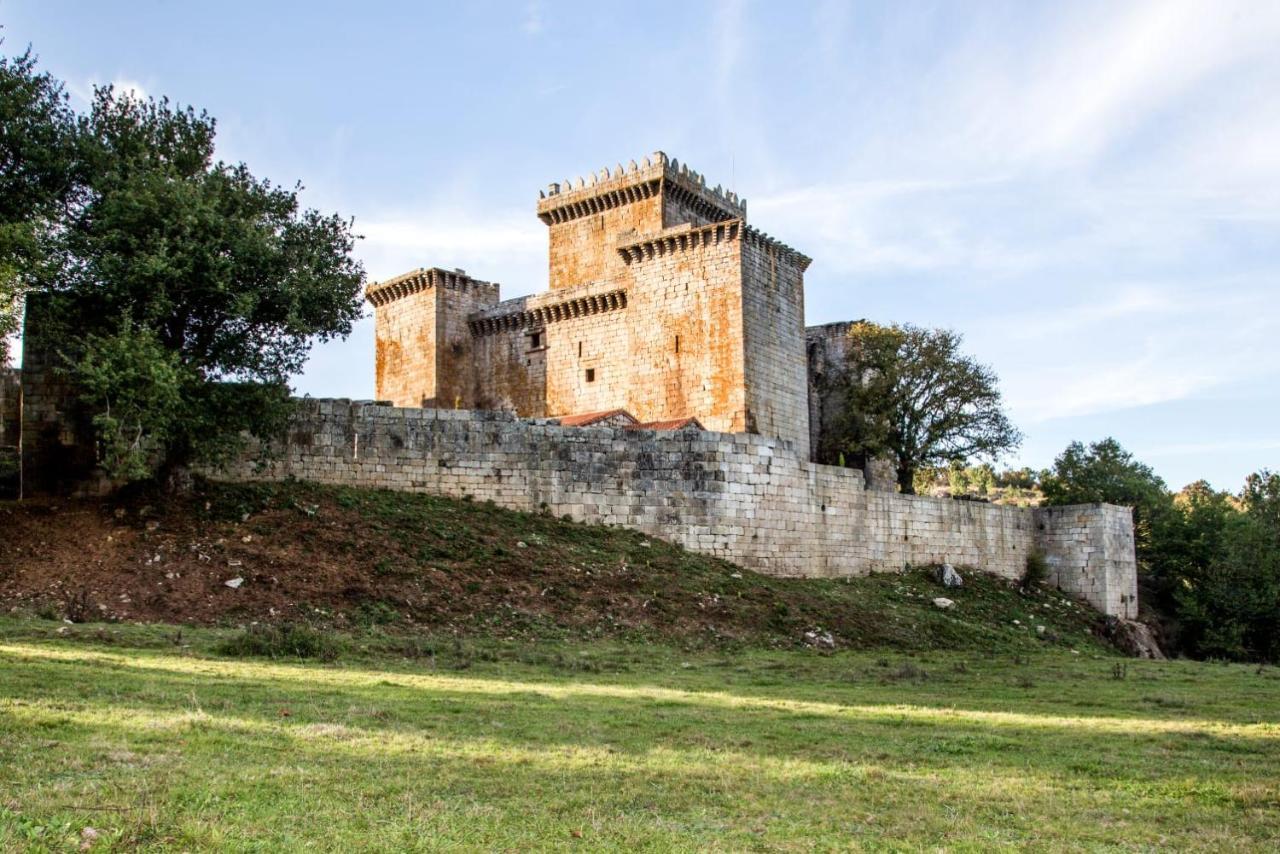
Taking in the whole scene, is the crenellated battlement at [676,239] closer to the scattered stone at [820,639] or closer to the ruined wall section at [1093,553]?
the ruined wall section at [1093,553]

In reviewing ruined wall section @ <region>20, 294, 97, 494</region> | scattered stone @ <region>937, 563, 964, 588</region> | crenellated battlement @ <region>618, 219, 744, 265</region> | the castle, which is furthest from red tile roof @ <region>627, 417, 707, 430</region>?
ruined wall section @ <region>20, 294, 97, 494</region>

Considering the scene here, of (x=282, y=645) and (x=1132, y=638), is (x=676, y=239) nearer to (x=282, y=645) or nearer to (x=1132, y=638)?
(x=1132, y=638)

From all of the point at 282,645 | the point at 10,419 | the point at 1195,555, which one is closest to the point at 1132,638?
the point at 1195,555

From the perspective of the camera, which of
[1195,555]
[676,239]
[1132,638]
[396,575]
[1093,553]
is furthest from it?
[1195,555]

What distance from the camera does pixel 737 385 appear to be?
3031 cm

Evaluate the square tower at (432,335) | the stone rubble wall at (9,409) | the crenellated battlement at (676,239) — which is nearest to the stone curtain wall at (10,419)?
the stone rubble wall at (9,409)

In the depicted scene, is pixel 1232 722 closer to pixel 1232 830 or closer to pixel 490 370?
pixel 1232 830

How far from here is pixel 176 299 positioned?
1738 cm

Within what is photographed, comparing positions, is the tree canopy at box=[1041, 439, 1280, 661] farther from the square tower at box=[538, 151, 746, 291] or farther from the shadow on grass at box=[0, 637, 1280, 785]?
the shadow on grass at box=[0, 637, 1280, 785]

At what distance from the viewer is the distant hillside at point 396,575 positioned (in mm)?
15039

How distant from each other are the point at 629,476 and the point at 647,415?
10559 millimetres

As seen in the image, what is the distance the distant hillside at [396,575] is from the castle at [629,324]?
33.8 ft

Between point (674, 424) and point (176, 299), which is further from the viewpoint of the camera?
point (674, 424)

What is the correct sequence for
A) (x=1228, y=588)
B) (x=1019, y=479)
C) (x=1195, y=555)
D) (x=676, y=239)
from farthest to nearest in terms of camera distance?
(x=1019, y=479)
(x=1195, y=555)
(x=1228, y=588)
(x=676, y=239)
